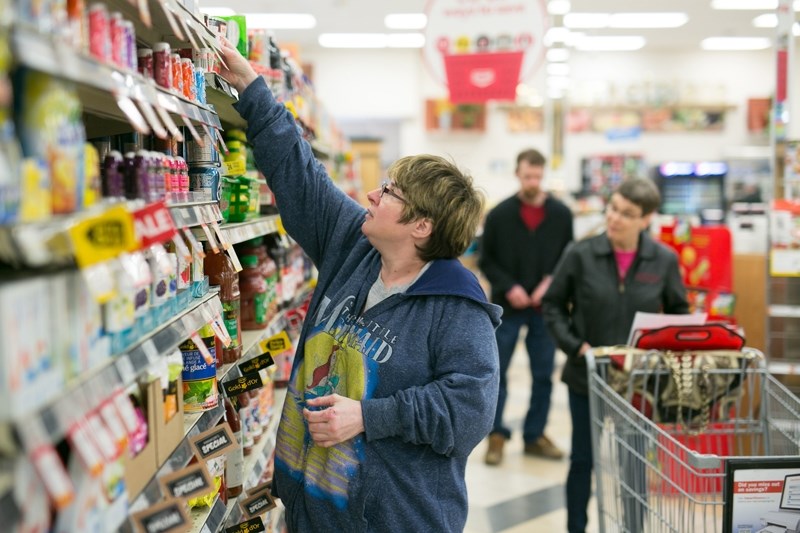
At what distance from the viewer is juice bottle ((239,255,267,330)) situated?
8.59 ft

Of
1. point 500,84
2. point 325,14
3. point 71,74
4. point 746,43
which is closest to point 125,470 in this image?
point 71,74

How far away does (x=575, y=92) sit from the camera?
13.3 metres

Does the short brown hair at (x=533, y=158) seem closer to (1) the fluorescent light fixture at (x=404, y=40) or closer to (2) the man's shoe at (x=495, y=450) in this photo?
(2) the man's shoe at (x=495, y=450)

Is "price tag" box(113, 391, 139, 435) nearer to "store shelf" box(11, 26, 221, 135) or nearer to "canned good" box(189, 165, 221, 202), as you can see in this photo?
"store shelf" box(11, 26, 221, 135)

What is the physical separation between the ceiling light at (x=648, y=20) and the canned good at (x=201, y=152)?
9625 millimetres

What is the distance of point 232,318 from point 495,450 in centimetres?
311

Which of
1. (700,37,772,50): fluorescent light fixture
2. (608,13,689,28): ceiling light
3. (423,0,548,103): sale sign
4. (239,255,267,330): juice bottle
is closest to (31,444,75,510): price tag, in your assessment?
(239,255,267,330): juice bottle

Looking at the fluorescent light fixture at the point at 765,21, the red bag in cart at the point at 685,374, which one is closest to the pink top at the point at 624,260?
the red bag in cart at the point at 685,374

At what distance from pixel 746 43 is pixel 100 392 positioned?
13.4 meters

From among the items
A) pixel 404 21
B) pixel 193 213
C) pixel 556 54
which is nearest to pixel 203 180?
pixel 193 213

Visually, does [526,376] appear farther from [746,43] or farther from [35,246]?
[746,43]

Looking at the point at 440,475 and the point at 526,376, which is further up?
the point at 440,475

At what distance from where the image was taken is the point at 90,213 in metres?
1.14

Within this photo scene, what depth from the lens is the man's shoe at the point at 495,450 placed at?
4953 mm
